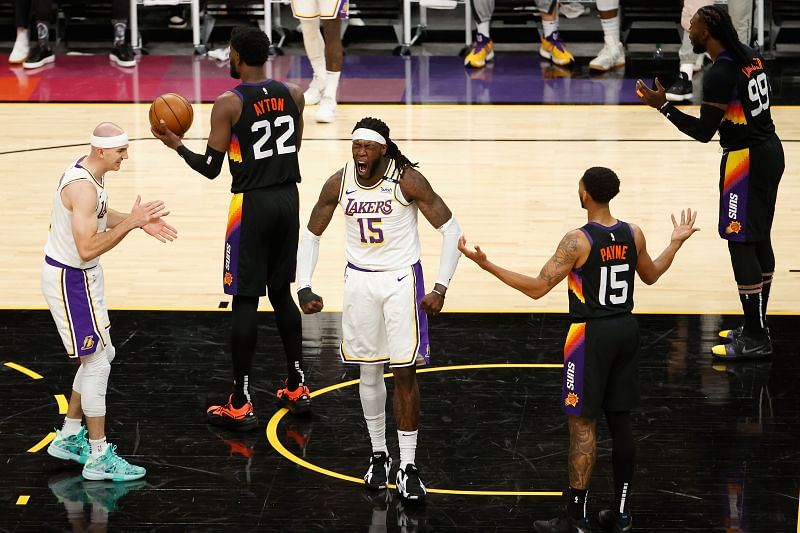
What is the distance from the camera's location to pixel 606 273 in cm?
576

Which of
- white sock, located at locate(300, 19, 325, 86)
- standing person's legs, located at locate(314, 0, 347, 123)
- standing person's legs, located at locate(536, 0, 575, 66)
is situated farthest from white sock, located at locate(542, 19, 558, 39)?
standing person's legs, located at locate(314, 0, 347, 123)

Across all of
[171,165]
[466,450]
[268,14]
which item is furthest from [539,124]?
[466,450]

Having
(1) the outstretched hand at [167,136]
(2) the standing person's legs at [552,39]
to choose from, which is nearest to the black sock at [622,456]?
(1) the outstretched hand at [167,136]

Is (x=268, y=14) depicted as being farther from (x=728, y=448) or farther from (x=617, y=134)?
(x=728, y=448)

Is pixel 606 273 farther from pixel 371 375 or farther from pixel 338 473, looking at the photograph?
pixel 338 473

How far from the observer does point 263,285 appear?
7.30 m

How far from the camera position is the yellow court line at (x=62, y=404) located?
7359 mm

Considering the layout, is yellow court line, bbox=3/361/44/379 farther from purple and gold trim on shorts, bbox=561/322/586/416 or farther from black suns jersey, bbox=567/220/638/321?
black suns jersey, bbox=567/220/638/321

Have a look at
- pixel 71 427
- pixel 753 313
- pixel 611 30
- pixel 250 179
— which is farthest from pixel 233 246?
pixel 611 30

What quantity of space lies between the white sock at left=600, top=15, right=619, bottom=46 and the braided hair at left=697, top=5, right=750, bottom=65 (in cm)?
795

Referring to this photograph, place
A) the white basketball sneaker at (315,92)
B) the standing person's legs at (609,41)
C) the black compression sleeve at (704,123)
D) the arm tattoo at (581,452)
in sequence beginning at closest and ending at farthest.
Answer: the arm tattoo at (581,452)
the black compression sleeve at (704,123)
the white basketball sneaker at (315,92)
the standing person's legs at (609,41)

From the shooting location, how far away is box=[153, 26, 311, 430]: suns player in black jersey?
710 centimetres

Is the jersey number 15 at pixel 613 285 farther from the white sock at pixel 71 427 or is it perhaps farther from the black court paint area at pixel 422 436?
the white sock at pixel 71 427

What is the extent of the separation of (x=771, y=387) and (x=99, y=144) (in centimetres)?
398
